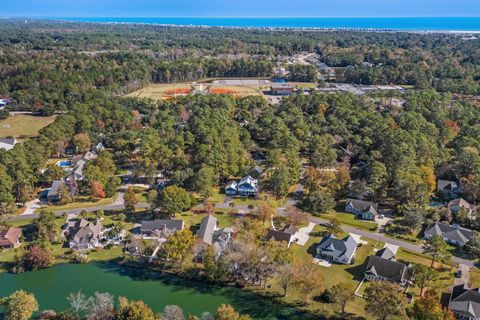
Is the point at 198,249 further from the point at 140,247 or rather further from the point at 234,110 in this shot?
the point at 234,110

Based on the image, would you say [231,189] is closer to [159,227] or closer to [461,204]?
[159,227]

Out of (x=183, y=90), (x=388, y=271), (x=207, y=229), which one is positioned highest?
(x=183, y=90)

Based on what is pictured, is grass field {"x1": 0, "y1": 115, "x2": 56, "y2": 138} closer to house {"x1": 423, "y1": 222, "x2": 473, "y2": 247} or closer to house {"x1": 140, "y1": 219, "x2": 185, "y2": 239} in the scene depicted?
house {"x1": 140, "y1": 219, "x2": 185, "y2": 239}

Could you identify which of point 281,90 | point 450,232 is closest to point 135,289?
point 450,232

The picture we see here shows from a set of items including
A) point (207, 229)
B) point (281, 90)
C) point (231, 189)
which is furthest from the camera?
point (281, 90)

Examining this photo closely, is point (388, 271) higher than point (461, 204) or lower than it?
lower
